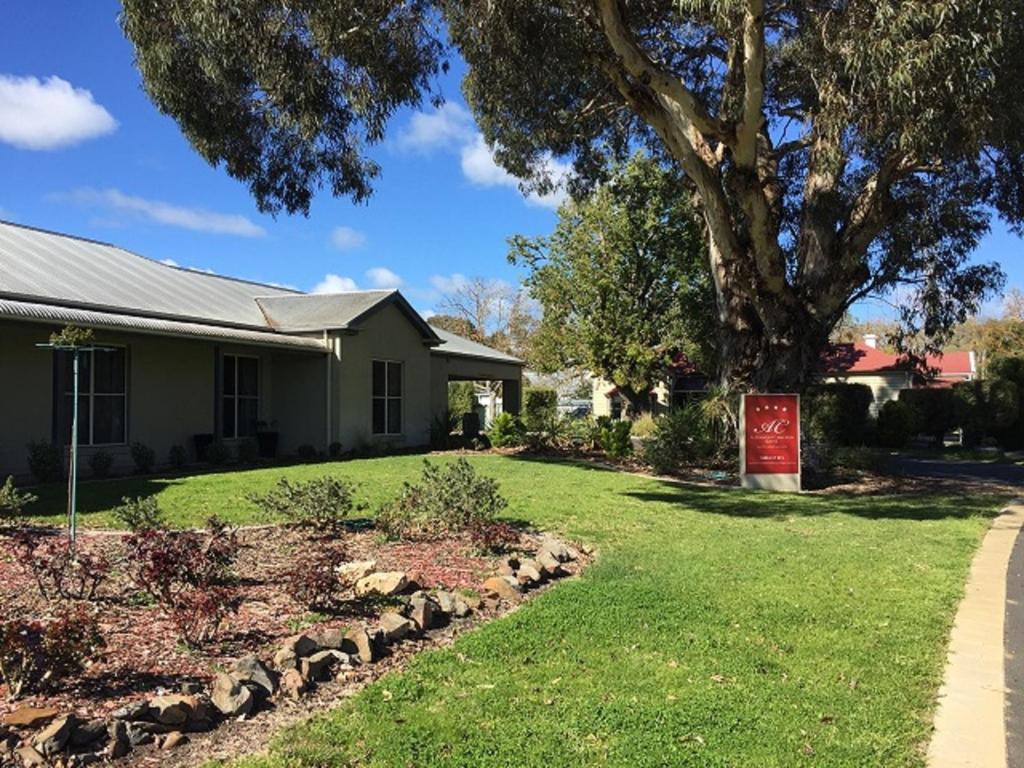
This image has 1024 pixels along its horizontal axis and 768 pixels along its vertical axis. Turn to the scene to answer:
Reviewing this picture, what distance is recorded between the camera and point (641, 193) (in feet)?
104

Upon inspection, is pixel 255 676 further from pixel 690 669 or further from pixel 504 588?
pixel 504 588

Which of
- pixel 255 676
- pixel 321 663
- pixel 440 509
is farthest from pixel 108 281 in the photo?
pixel 255 676

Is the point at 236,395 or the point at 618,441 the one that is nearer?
the point at 236,395

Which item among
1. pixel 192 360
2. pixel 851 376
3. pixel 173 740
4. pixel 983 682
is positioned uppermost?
pixel 851 376

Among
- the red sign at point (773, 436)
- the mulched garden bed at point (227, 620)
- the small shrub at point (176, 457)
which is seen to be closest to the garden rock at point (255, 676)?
the mulched garden bed at point (227, 620)

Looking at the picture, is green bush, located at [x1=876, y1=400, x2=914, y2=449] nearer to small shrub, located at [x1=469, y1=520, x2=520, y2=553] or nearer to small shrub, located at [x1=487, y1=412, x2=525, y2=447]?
small shrub, located at [x1=487, y1=412, x2=525, y2=447]

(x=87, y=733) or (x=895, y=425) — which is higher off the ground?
(x=895, y=425)

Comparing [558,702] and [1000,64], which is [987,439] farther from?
[558,702]

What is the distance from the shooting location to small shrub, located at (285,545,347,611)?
5.72 metres

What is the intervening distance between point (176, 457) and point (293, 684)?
1369cm

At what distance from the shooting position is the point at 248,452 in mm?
18359

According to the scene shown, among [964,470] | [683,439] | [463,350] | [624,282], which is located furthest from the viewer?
[624,282]

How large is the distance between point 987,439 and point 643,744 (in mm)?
30645

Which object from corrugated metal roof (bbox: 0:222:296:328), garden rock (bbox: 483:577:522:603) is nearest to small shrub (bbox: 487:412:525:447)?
corrugated metal roof (bbox: 0:222:296:328)
